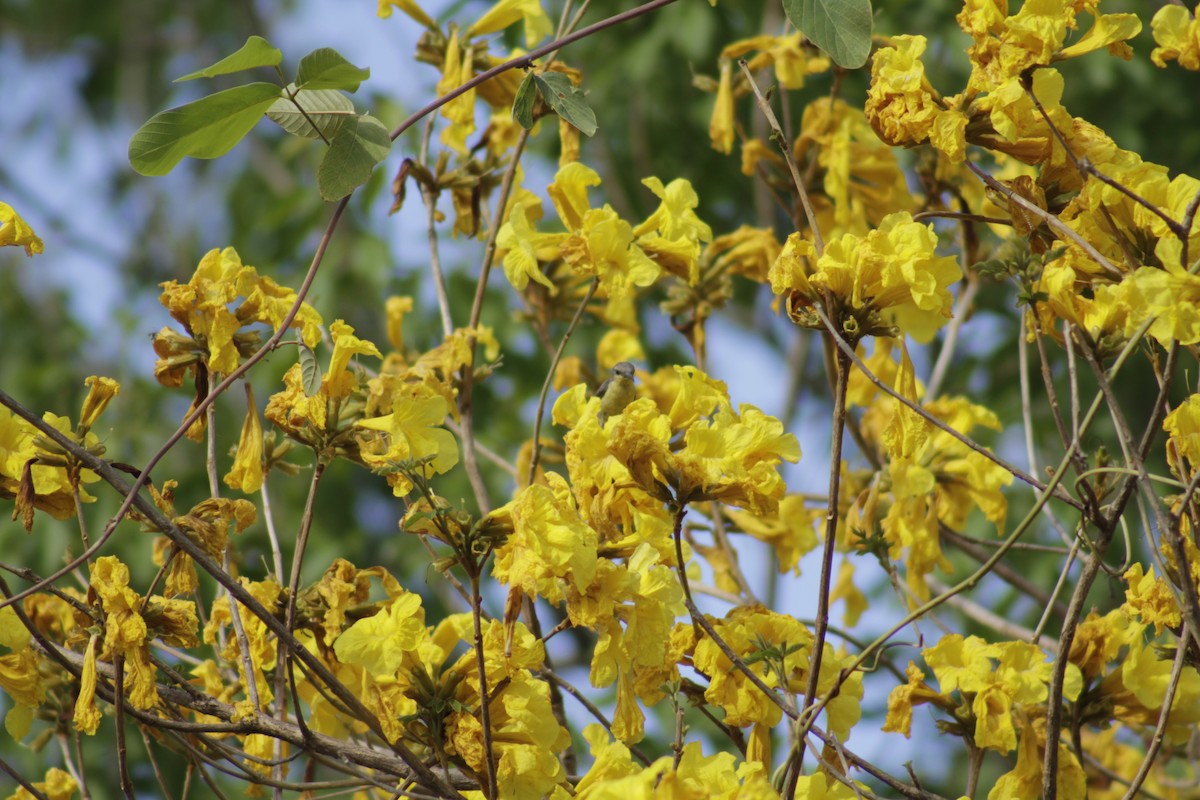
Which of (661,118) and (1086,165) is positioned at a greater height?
(661,118)

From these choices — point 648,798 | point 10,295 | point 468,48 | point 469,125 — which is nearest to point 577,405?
point 648,798

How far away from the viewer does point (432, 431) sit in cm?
116

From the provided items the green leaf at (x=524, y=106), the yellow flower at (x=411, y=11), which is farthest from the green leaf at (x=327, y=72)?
the yellow flower at (x=411, y=11)

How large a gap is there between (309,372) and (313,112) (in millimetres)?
207

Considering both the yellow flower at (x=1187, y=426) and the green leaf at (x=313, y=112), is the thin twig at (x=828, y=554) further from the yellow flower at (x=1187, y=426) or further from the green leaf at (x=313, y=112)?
the green leaf at (x=313, y=112)

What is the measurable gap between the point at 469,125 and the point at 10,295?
394 centimetres

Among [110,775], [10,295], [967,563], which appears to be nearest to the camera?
[967,563]

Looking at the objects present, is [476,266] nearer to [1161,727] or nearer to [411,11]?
[411,11]

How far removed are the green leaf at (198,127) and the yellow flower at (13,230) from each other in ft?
0.45

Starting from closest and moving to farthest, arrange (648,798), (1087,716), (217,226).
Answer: (648,798), (1087,716), (217,226)

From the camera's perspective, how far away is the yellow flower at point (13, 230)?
110 centimetres

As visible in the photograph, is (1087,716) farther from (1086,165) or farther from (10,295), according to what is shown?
(10,295)

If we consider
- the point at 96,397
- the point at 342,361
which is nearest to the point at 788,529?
the point at 342,361

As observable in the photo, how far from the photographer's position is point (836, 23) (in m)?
1.06
